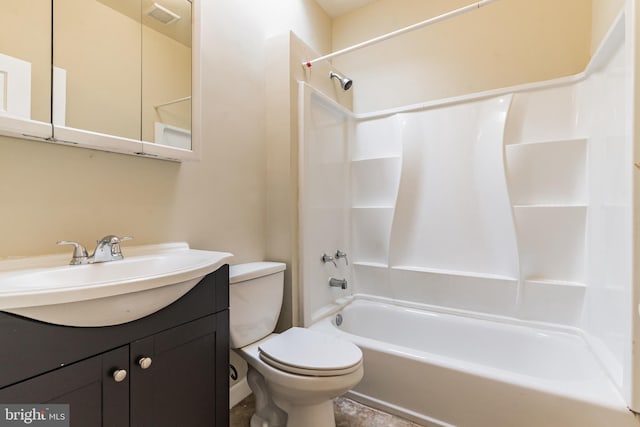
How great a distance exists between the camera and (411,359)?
153 cm

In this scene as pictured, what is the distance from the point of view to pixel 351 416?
1610 millimetres

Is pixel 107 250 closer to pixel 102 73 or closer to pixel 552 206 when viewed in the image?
pixel 102 73

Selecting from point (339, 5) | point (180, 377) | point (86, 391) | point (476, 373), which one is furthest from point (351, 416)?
point (339, 5)

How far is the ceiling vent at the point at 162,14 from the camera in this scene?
1.28 meters

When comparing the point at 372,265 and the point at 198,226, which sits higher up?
the point at 198,226

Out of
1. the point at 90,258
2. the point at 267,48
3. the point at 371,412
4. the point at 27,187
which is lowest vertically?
the point at 371,412

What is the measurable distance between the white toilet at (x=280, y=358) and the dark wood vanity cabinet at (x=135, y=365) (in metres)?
0.25

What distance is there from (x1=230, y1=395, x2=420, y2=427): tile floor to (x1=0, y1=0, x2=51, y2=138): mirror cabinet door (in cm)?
156

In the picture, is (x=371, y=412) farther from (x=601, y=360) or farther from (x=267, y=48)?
(x=267, y=48)

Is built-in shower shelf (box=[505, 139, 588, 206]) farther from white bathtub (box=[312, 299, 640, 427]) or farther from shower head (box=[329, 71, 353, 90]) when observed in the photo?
shower head (box=[329, 71, 353, 90])

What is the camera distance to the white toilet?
124cm

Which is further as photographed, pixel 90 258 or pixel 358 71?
pixel 358 71

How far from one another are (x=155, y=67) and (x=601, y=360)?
8.12 feet

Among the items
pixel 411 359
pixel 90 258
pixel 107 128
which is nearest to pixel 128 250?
pixel 90 258
